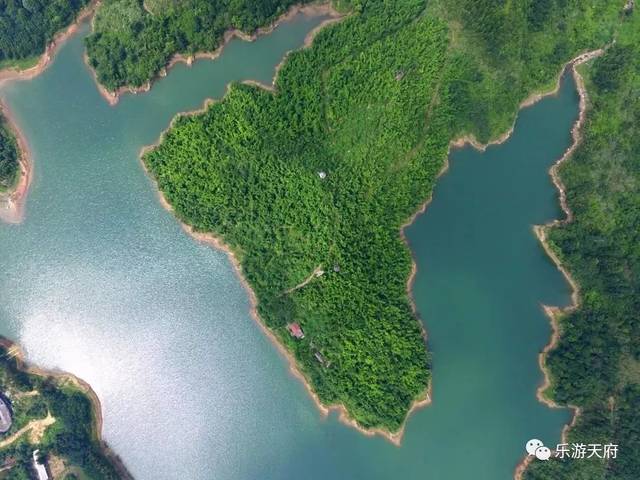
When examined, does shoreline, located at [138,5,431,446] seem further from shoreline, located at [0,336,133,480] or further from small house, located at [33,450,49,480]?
small house, located at [33,450,49,480]

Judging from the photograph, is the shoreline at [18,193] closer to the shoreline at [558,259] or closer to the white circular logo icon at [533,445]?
the shoreline at [558,259]

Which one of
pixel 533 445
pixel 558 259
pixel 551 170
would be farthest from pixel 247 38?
pixel 533 445

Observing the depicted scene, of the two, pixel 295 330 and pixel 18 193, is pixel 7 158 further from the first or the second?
pixel 295 330

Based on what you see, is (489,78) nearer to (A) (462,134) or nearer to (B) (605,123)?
(A) (462,134)

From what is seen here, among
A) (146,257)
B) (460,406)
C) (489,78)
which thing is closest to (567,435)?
(460,406)

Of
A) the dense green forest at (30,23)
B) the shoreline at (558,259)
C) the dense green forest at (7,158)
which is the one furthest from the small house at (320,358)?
the dense green forest at (30,23)

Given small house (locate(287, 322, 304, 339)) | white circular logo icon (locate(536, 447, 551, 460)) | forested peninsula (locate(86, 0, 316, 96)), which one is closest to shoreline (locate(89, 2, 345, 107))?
forested peninsula (locate(86, 0, 316, 96))
